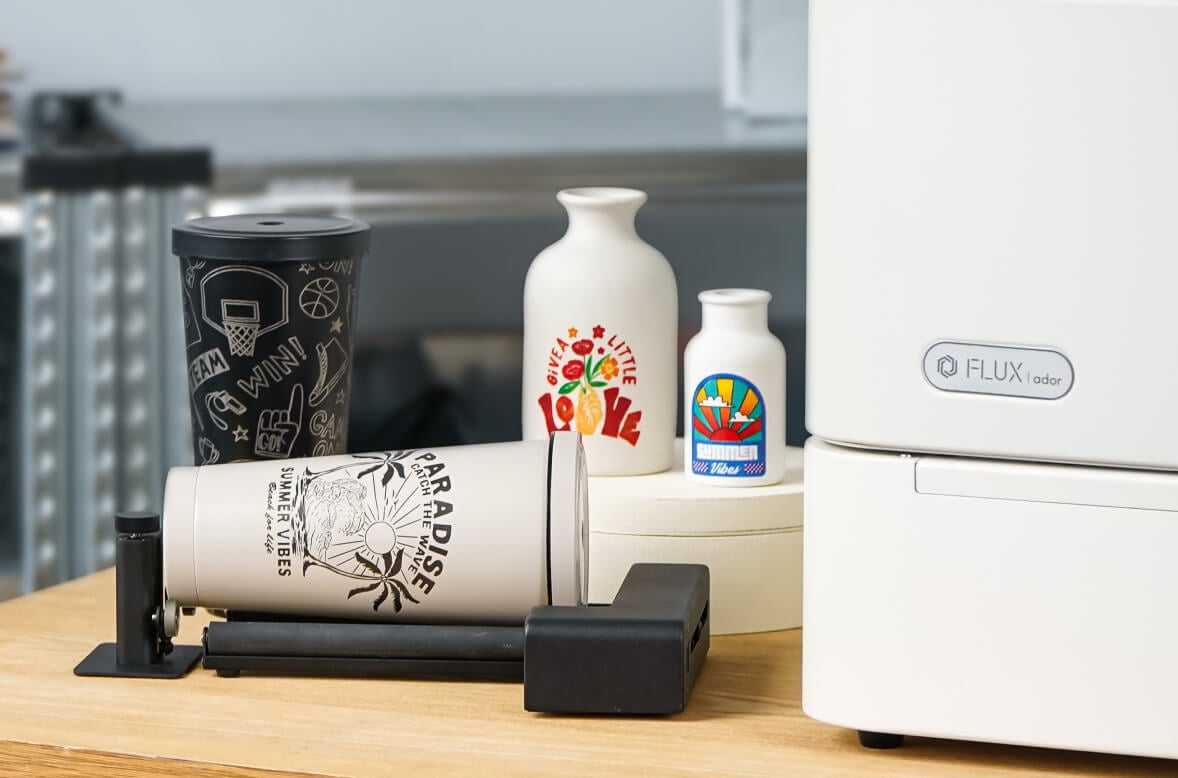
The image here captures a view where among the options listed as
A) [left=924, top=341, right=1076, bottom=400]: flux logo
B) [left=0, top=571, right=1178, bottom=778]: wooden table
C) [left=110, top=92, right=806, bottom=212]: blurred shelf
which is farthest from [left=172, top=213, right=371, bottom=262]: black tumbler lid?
[left=110, top=92, right=806, bottom=212]: blurred shelf

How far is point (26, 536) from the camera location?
5.47 ft

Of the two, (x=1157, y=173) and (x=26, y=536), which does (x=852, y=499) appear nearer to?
(x=1157, y=173)

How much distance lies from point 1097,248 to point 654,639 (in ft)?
0.85

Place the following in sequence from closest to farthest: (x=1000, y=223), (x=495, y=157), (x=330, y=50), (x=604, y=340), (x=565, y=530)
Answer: (x=1000, y=223) → (x=565, y=530) → (x=604, y=340) → (x=495, y=157) → (x=330, y=50)

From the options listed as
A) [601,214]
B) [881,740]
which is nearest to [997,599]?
[881,740]

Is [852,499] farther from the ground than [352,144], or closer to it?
closer to it

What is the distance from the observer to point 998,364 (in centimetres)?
58

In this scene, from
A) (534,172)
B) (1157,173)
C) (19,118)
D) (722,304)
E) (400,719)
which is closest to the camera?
(1157,173)

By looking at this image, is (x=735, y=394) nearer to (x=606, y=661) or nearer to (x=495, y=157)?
(x=606, y=661)

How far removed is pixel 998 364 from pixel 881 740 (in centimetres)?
18

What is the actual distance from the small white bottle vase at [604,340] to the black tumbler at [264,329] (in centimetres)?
11

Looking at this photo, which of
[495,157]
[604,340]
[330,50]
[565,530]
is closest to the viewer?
[565,530]

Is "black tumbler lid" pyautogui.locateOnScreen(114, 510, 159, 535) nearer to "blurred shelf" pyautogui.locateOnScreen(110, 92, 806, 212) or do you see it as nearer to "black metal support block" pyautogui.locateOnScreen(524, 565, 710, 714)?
"black metal support block" pyautogui.locateOnScreen(524, 565, 710, 714)

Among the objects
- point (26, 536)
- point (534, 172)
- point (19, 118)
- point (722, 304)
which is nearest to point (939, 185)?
point (722, 304)
